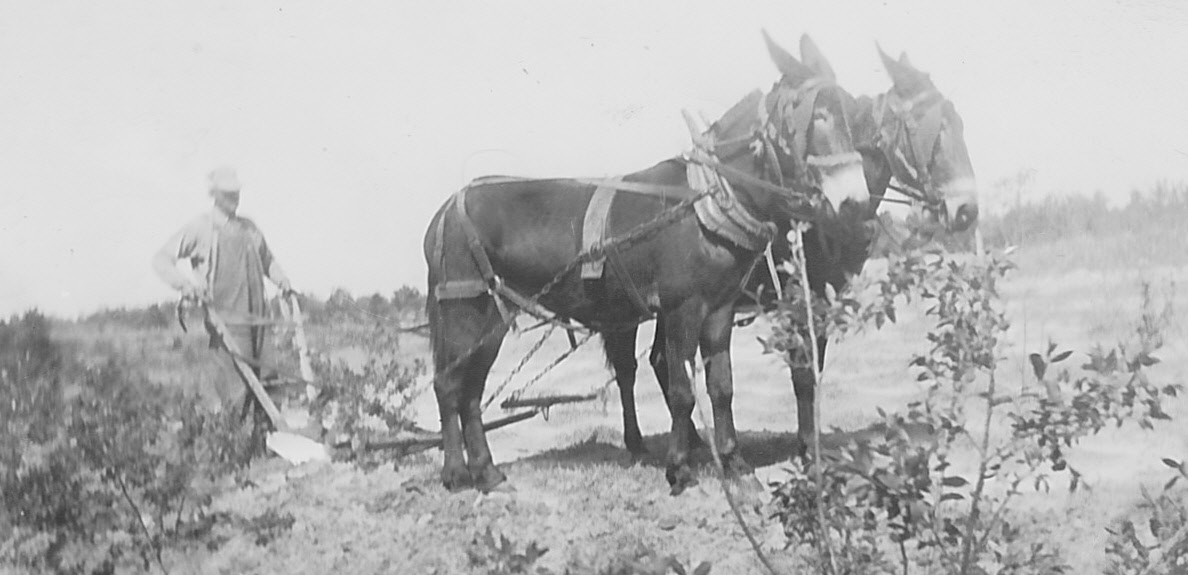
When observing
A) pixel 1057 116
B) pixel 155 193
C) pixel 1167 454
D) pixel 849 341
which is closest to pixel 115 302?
pixel 155 193

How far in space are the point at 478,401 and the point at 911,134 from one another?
185 cm

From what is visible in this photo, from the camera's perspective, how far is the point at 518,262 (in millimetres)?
3943

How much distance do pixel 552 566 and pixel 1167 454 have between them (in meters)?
2.05

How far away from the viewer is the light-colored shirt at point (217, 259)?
4027mm

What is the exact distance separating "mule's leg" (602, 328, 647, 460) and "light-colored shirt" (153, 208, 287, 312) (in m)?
1.29

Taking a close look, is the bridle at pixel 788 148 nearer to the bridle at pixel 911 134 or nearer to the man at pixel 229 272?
the bridle at pixel 911 134

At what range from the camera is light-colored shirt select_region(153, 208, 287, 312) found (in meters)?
4.03

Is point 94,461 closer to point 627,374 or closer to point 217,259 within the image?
point 217,259

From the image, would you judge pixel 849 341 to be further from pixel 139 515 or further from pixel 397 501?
pixel 139 515

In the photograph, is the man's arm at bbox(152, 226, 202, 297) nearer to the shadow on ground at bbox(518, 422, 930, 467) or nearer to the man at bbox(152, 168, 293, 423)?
the man at bbox(152, 168, 293, 423)

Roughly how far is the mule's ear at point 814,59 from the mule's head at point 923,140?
236mm

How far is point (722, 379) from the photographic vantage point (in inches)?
143

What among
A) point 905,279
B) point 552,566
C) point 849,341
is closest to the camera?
point 905,279

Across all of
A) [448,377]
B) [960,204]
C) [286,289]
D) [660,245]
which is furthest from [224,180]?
[960,204]
